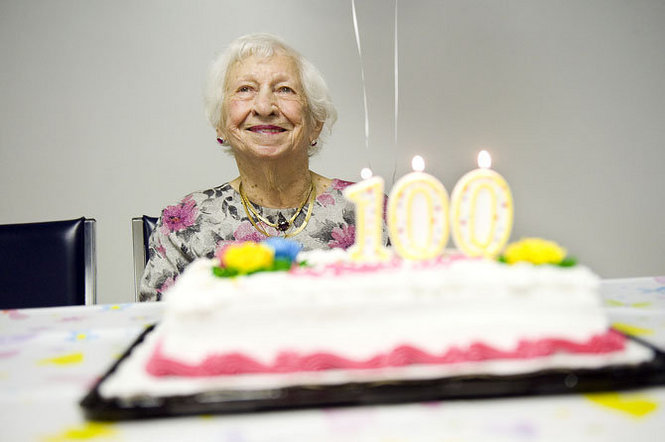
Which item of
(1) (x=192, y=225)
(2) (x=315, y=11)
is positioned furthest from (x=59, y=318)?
(2) (x=315, y=11)

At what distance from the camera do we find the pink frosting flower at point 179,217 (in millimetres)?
1719

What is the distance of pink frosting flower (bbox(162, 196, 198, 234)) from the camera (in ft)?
5.64

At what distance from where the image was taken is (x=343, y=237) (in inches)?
70.9

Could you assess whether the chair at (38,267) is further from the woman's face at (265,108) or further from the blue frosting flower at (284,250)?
the blue frosting flower at (284,250)

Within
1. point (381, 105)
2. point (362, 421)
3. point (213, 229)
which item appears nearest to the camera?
point (362, 421)

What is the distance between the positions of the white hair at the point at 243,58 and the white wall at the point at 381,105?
0.84m

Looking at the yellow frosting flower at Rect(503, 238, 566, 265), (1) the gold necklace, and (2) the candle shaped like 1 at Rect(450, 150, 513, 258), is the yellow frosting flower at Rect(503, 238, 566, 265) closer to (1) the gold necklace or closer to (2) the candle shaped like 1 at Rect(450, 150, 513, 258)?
(2) the candle shaped like 1 at Rect(450, 150, 513, 258)

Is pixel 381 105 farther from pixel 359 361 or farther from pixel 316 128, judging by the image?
pixel 359 361

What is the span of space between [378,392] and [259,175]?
4.16 ft

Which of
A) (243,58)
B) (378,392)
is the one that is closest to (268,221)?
(243,58)

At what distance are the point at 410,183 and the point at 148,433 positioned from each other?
57 centimetres

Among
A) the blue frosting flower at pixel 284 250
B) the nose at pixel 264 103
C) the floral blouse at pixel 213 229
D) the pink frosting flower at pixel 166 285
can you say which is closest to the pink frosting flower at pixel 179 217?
the floral blouse at pixel 213 229

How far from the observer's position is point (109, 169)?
2.65 meters

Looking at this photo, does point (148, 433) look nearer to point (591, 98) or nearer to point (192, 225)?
point (192, 225)
